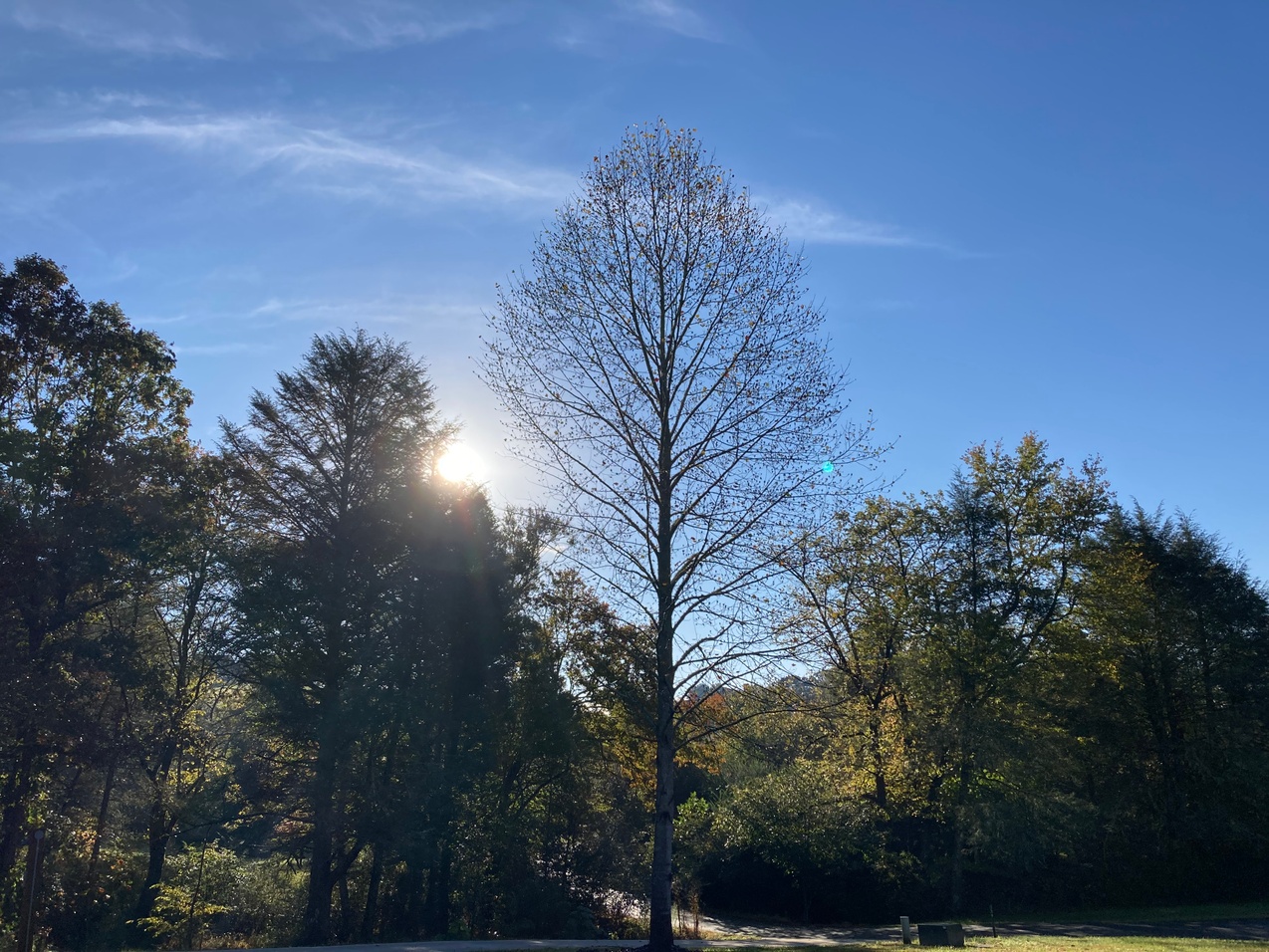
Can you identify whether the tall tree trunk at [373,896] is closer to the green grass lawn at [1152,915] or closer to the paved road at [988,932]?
the paved road at [988,932]

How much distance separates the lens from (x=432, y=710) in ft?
73.8

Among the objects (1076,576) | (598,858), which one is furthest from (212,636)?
(1076,576)

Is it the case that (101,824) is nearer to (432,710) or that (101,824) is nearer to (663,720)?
(432,710)

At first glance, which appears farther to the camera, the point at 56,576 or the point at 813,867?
the point at 813,867

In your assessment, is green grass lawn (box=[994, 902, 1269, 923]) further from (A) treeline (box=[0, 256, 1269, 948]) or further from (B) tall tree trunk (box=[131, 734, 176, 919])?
(B) tall tree trunk (box=[131, 734, 176, 919])

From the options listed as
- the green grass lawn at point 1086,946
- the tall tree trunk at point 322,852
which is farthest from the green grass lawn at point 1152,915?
the tall tree trunk at point 322,852

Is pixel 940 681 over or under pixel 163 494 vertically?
under

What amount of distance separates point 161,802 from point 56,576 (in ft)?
23.2

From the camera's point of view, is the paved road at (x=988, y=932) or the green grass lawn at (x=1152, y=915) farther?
the green grass lawn at (x=1152, y=915)

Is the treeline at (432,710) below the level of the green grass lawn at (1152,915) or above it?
above

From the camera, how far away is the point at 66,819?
20297 mm

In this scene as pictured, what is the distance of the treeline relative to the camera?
1938 cm

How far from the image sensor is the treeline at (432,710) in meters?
19.4

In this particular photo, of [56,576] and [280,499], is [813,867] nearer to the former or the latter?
[280,499]
